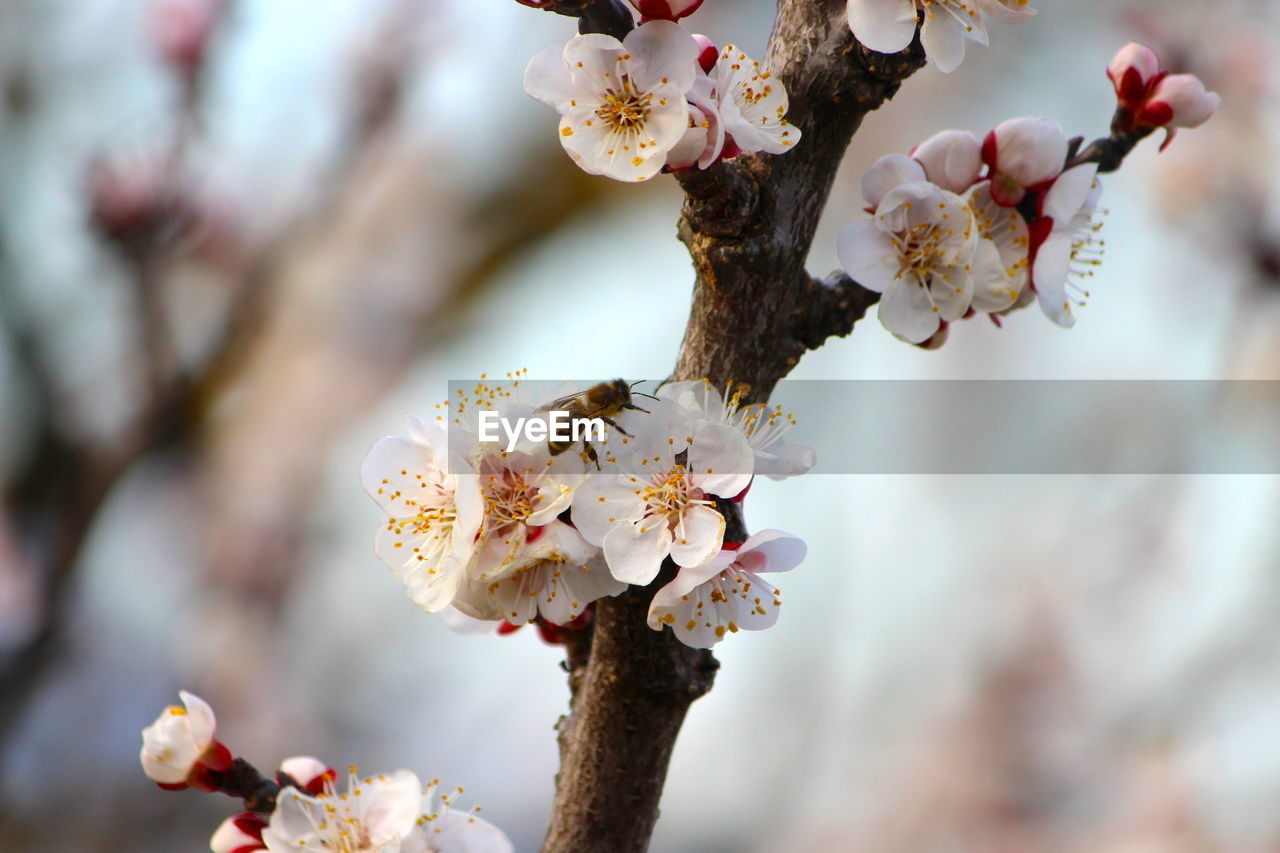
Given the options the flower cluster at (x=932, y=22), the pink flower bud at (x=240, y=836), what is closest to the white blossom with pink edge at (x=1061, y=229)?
the flower cluster at (x=932, y=22)

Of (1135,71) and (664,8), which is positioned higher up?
(1135,71)

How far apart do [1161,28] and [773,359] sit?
2.22 meters

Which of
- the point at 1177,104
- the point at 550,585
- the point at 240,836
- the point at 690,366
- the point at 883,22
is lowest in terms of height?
the point at 240,836

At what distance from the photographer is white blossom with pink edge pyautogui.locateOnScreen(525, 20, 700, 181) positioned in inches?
16.5

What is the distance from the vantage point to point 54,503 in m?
1.78

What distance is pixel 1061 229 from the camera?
0.54 metres

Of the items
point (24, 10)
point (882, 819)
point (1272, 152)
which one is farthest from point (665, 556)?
point (882, 819)

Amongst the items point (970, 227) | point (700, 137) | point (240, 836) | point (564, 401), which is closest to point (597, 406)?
point (564, 401)

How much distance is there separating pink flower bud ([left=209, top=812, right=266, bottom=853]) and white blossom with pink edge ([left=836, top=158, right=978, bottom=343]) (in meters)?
0.47

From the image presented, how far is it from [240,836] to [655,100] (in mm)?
477

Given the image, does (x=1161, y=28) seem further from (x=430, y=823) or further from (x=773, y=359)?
(x=430, y=823)

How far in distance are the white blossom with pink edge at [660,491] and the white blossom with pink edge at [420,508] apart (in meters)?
0.07

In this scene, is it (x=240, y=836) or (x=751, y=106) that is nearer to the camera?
(x=751, y=106)

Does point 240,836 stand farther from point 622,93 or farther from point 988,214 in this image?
point 988,214
